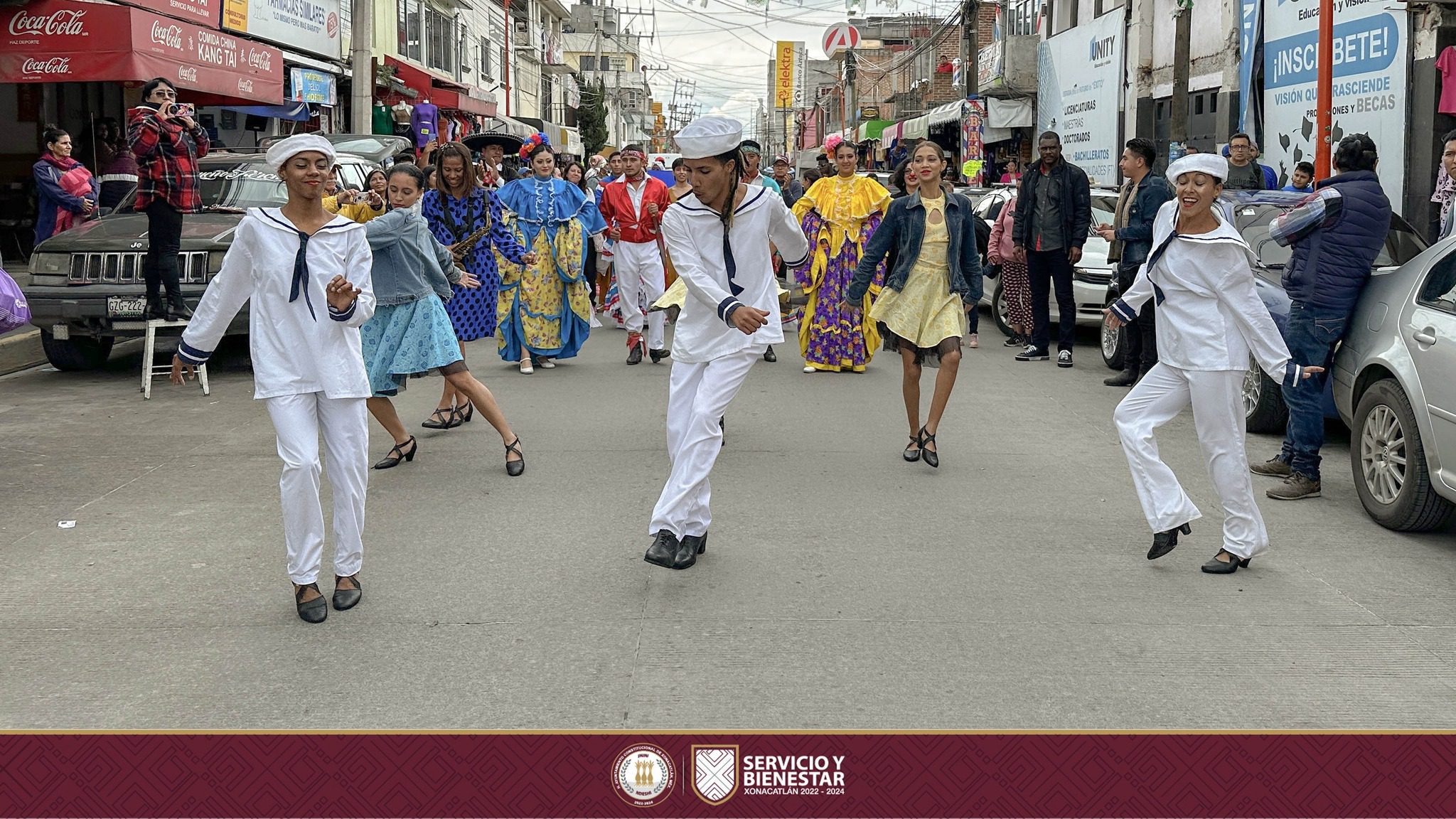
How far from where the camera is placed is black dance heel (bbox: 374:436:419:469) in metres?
8.02

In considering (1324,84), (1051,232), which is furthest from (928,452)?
(1324,84)

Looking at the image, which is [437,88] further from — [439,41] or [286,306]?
[286,306]

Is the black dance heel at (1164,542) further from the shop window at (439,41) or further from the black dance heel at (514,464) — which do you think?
the shop window at (439,41)

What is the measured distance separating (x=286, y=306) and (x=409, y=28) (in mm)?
32203

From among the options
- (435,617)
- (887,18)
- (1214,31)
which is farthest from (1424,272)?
(887,18)

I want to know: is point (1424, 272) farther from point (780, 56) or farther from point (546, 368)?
point (780, 56)

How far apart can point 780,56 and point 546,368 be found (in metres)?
73.1

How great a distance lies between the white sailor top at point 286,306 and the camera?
5.00 meters

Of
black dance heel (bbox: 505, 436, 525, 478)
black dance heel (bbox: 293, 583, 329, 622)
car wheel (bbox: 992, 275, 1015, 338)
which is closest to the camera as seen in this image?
black dance heel (bbox: 293, 583, 329, 622)

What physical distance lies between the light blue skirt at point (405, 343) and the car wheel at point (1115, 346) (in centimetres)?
588

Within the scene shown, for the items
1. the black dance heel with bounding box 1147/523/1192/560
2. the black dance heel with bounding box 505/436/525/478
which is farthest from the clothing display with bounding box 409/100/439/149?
the black dance heel with bounding box 1147/523/1192/560

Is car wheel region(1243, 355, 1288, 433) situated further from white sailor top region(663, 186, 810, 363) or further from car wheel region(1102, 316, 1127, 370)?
white sailor top region(663, 186, 810, 363)

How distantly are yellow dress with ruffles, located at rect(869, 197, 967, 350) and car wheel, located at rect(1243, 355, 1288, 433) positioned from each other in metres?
2.05

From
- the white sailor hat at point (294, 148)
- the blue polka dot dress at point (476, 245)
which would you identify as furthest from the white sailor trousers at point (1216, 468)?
the blue polka dot dress at point (476, 245)
